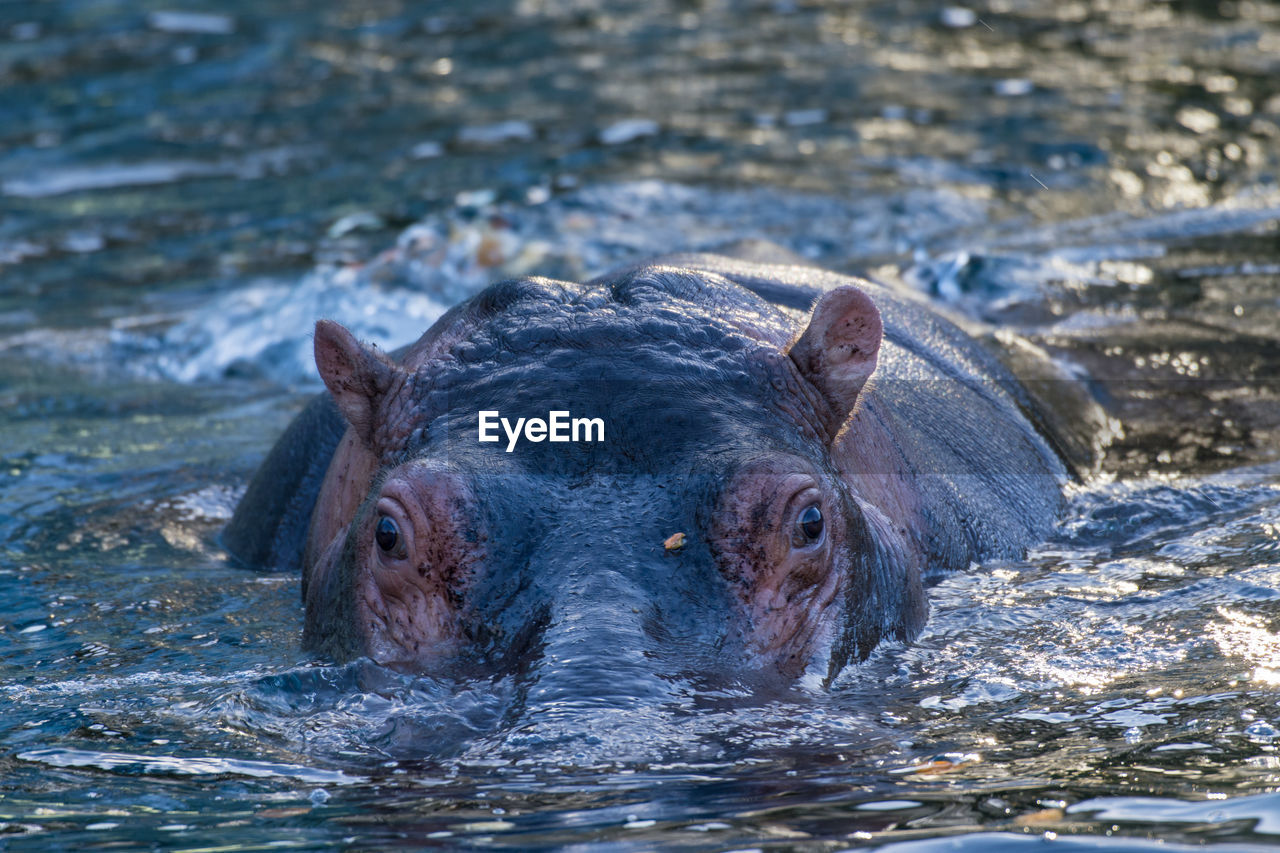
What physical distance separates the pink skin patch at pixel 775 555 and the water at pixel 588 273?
0.17 metres

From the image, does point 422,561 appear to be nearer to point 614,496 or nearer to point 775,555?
point 614,496

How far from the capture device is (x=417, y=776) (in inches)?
145

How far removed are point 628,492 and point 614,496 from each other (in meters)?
0.04

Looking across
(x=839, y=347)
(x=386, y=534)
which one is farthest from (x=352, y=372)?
(x=839, y=347)

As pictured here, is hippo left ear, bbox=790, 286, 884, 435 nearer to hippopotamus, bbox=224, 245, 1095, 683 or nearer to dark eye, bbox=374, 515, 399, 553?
hippopotamus, bbox=224, 245, 1095, 683

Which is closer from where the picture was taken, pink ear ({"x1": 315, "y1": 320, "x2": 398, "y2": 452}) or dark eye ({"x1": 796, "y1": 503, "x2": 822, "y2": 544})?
dark eye ({"x1": 796, "y1": 503, "x2": 822, "y2": 544})

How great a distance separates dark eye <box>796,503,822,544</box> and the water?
39cm

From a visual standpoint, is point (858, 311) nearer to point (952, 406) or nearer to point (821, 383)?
point (821, 383)

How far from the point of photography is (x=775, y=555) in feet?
13.9

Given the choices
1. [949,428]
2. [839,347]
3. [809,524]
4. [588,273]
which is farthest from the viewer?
[588,273]

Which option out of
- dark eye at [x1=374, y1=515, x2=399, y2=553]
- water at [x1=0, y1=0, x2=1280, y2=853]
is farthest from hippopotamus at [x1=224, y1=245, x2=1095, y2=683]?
water at [x1=0, y1=0, x2=1280, y2=853]

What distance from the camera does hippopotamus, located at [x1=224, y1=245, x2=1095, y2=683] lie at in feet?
13.5

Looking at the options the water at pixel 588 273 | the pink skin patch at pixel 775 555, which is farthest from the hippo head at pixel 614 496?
the water at pixel 588 273

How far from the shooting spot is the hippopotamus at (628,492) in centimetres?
411
